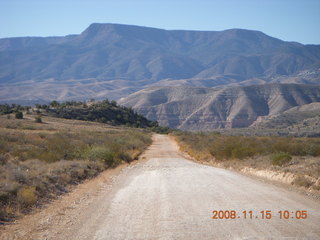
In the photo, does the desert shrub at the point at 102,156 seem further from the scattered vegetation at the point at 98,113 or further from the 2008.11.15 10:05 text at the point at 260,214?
the scattered vegetation at the point at 98,113

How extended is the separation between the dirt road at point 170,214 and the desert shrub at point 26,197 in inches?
25.1

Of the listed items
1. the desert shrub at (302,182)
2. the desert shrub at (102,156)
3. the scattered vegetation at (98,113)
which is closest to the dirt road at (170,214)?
the desert shrub at (302,182)

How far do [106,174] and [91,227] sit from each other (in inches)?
459

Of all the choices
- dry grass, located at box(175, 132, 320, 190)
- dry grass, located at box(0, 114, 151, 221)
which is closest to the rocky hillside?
dry grass, located at box(175, 132, 320, 190)

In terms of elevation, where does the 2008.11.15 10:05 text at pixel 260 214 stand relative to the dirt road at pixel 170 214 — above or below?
above

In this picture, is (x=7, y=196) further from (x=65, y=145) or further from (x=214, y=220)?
(x=65, y=145)

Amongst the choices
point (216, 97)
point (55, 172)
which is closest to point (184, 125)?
point (216, 97)

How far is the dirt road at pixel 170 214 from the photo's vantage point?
28.0 feet

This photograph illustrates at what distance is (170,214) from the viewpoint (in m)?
10.1

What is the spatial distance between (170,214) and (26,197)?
481cm

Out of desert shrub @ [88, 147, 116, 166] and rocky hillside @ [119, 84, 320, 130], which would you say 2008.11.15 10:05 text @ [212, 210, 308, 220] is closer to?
desert shrub @ [88, 147, 116, 166]

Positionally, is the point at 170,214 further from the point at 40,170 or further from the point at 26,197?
the point at 40,170

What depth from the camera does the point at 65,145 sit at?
92.4ft

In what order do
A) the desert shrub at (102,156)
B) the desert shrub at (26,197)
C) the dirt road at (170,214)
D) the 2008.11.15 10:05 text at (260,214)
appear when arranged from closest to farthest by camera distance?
the dirt road at (170,214) → the 2008.11.15 10:05 text at (260,214) → the desert shrub at (26,197) → the desert shrub at (102,156)
